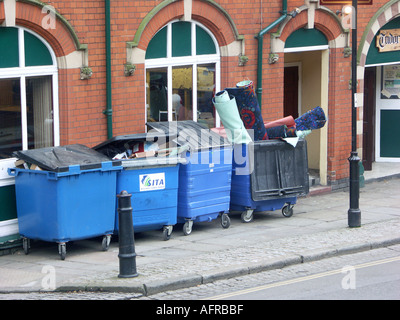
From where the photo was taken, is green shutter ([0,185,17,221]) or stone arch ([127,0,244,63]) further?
stone arch ([127,0,244,63])

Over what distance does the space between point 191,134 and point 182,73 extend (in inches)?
76.9

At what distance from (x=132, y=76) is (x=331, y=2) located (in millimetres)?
4961

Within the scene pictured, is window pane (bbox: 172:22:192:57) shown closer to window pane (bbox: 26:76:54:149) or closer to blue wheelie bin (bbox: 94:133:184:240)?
blue wheelie bin (bbox: 94:133:184:240)

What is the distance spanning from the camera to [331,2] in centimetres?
1593

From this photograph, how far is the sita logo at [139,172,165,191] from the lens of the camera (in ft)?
38.9

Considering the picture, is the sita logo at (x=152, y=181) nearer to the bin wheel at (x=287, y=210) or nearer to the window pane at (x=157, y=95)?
the window pane at (x=157, y=95)

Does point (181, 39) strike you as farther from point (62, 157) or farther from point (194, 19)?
point (62, 157)

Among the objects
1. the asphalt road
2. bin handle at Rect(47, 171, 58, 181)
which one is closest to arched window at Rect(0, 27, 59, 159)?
bin handle at Rect(47, 171, 58, 181)

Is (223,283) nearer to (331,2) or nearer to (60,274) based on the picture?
(60,274)

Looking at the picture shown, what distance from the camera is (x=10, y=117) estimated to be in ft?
39.1

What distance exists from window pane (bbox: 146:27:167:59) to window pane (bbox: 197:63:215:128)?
0.99 m

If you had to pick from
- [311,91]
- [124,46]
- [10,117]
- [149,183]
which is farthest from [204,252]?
[311,91]

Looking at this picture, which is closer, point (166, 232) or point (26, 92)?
point (26, 92)

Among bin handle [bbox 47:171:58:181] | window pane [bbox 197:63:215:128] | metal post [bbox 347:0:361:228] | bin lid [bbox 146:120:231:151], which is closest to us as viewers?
bin handle [bbox 47:171:58:181]
